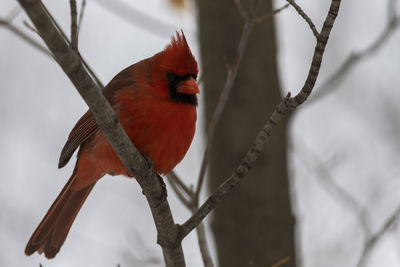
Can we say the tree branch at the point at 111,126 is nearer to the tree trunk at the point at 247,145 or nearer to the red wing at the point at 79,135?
the red wing at the point at 79,135

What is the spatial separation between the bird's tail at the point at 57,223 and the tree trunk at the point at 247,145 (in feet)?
2.67

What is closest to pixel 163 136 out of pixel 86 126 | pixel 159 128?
pixel 159 128

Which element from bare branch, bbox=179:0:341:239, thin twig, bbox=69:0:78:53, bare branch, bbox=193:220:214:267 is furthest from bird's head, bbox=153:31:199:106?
thin twig, bbox=69:0:78:53

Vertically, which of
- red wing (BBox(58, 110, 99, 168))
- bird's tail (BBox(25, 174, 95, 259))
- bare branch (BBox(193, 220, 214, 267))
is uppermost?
red wing (BBox(58, 110, 99, 168))

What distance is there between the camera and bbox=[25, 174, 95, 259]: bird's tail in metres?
3.34

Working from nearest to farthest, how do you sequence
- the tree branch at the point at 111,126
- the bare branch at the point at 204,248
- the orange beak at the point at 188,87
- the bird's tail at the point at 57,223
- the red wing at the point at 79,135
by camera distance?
1. the tree branch at the point at 111,126
2. the bare branch at the point at 204,248
3. the orange beak at the point at 188,87
4. the red wing at the point at 79,135
5. the bird's tail at the point at 57,223

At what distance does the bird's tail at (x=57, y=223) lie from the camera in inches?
131

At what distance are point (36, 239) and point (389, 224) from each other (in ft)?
5.98

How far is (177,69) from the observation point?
3018 millimetres

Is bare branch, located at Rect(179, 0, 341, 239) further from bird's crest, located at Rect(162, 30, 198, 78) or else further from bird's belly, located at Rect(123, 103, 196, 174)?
bird's crest, located at Rect(162, 30, 198, 78)

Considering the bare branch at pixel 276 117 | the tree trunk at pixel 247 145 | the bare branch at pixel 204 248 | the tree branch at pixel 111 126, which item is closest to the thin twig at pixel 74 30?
the tree branch at pixel 111 126

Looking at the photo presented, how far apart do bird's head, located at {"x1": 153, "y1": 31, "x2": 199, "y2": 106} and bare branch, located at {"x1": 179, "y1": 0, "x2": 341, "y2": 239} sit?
0.80 m

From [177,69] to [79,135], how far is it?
586mm

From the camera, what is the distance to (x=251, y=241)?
11.6 ft
